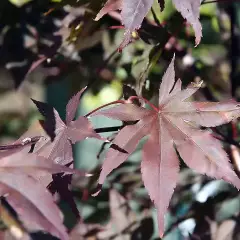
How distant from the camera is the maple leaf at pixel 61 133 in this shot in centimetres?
73

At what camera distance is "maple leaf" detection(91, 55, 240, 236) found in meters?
0.71

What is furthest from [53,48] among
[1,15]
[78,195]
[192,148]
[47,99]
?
[47,99]

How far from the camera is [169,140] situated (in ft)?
2.52

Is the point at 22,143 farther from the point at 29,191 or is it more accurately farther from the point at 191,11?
the point at 191,11

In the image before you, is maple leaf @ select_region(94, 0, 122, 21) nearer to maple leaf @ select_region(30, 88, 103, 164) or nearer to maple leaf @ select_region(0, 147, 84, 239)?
maple leaf @ select_region(30, 88, 103, 164)

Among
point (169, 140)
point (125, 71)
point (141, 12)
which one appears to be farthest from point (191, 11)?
point (125, 71)

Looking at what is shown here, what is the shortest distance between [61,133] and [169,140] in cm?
15

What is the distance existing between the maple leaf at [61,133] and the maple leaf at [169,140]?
4 cm

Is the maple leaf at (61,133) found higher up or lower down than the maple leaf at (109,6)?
lower down

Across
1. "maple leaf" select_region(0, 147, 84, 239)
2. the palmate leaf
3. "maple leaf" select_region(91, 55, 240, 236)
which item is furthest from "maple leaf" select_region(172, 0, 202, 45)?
"maple leaf" select_region(0, 147, 84, 239)

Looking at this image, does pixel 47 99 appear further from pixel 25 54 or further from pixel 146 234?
pixel 146 234

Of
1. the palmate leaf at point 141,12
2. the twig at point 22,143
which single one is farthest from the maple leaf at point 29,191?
the palmate leaf at point 141,12

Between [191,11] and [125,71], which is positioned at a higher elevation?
[191,11]

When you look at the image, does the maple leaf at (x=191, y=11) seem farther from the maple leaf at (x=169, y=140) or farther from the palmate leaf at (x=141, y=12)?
the maple leaf at (x=169, y=140)
